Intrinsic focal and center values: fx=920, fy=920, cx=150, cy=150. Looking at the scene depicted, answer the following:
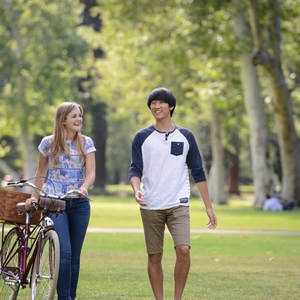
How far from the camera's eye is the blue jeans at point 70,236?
7574mm

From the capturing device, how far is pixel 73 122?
8023 mm

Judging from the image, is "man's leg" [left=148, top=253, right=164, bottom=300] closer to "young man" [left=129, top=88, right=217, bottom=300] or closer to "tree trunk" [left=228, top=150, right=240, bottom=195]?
"young man" [left=129, top=88, right=217, bottom=300]

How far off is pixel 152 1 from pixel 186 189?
93.6 ft

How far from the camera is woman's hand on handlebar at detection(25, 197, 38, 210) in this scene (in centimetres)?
771

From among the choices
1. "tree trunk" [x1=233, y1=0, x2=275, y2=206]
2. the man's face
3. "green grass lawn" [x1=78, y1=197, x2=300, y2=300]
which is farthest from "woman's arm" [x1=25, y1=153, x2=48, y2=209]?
"tree trunk" [x1=233, y1=0, x2=275, y2=206]

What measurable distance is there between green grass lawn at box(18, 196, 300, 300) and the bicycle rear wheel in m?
0.89

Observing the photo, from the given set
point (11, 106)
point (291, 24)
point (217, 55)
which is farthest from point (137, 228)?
point (11, 106)

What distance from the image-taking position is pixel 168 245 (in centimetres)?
1652

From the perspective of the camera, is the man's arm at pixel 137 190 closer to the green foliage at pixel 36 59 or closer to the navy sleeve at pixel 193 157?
the navy sleeve at pixel 193 157

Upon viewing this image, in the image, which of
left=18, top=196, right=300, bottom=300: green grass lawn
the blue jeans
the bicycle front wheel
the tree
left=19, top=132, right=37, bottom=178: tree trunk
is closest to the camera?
the bicycle front wheel

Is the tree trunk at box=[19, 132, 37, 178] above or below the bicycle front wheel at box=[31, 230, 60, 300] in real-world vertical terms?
above

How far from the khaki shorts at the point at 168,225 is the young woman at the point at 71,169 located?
1.78 feet

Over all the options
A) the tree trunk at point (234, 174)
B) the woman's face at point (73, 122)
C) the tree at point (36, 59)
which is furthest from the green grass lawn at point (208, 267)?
the tree trunk at point (234, 174)

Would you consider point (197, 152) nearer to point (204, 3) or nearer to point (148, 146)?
point (148, 146)
